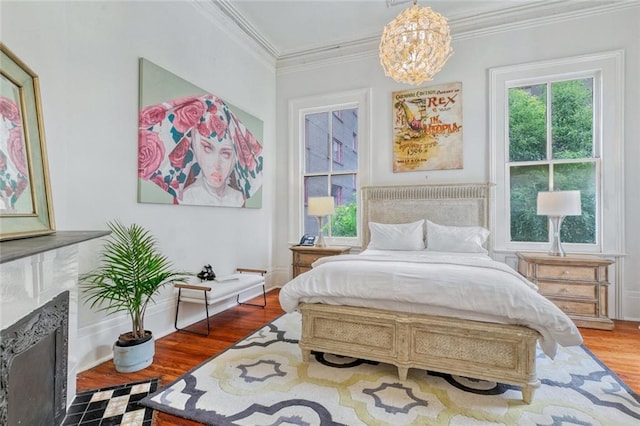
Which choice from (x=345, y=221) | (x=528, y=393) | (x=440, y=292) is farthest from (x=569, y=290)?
(x=345, y=221)

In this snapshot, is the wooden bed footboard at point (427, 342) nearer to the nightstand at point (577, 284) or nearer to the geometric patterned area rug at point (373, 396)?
the geometric patterned area rug at point (373, 396)

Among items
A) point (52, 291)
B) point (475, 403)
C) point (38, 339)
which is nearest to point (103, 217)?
point (52, 291)

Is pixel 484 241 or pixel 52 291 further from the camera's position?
pixel 484 241

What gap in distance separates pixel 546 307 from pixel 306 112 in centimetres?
410

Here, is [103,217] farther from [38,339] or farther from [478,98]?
[478,98]

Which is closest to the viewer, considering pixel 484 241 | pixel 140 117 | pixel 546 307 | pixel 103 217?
pixel 546 307

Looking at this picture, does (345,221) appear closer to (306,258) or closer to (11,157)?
(306,258)

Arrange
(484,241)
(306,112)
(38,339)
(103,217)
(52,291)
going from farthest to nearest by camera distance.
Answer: (306,112) < (484,241) < (103,217) < (52,291) < (38,339)

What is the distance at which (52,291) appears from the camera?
5.21 feet

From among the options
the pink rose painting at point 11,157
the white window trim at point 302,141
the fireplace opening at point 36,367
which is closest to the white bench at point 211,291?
the fireplace opening at point 36,367

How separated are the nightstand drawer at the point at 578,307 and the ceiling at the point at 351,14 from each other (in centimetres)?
332

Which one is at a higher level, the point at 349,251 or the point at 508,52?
the point at 508,52

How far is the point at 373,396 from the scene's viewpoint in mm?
1861

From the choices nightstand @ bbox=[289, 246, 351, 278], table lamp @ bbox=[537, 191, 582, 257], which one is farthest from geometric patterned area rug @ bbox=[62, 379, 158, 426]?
table lamp @ bbox=[537, 191, 582, 257]
